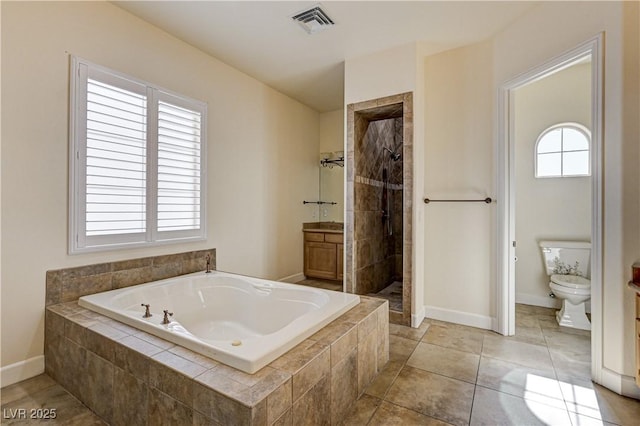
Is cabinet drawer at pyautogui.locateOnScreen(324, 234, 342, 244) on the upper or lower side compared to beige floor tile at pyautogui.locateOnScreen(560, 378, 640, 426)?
upper

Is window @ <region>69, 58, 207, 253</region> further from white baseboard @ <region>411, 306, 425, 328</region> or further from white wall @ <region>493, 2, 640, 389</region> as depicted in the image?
white wall @ <region>493, 2, 640, 389</region>

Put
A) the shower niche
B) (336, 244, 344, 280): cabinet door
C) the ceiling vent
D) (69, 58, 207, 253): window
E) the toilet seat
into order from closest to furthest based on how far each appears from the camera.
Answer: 1. (69, 58, 207, 253): window
2. the ceiling vent
3. the toilet seat
4. the shower niche
5. (336, 244, 344, 280): cabinet door

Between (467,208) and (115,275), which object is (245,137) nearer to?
(115,275)

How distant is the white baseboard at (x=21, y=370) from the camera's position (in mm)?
1871

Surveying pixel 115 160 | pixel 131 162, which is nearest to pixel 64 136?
pixel 115 160

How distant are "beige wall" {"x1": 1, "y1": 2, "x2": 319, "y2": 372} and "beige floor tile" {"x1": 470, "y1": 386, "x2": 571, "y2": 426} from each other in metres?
2.68

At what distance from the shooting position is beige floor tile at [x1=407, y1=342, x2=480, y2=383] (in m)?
2.06

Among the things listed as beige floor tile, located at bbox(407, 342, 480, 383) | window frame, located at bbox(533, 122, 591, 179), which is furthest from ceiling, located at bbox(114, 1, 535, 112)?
beige floor tile, located at bbox(407, 342, 480, 383)

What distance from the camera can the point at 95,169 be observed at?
2.23m

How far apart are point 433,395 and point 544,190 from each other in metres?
2.83

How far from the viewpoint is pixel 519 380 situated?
6.46 ft

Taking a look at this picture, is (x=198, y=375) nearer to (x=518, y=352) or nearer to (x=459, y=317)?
(x=518, y=352)

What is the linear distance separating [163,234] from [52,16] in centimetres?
175

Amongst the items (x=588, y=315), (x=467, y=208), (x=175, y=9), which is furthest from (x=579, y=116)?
(x=175, y=9)
